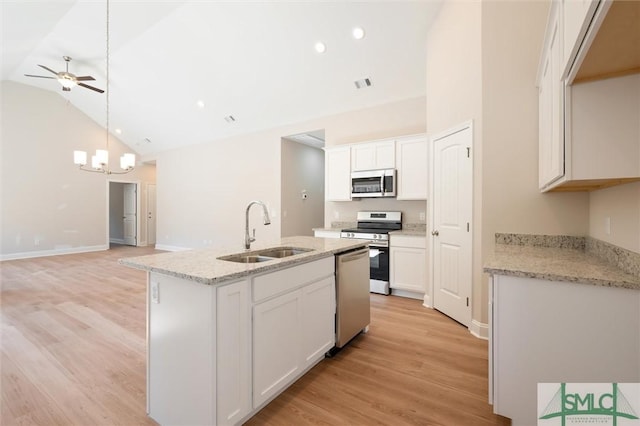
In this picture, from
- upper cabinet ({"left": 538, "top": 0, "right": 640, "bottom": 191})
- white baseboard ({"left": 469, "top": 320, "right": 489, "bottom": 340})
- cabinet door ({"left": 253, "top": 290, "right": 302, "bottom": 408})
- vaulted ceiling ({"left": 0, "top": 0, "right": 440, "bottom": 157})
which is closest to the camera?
upper cabinet ({"left": 538, "top": 0, "right": 640, "bottom": 191})

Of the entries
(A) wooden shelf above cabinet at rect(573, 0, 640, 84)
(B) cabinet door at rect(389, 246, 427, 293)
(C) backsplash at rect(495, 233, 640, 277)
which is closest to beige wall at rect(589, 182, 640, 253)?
(C) backsplash at rect(495, 233, 640, 277)

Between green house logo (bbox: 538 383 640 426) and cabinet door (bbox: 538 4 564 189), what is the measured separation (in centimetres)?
110

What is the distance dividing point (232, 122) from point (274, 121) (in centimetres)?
111

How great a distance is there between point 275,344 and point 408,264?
269 centimetres

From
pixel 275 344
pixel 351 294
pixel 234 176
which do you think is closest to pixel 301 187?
pixel 234 176

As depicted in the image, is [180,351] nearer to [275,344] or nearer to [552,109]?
[275,344]

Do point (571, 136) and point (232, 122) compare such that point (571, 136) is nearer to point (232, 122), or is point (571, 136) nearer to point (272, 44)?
point (272, 44)

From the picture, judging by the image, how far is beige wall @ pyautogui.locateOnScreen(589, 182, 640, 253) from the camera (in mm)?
1525

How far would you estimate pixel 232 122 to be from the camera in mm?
6531

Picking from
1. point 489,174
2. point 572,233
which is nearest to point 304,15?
point 489,174

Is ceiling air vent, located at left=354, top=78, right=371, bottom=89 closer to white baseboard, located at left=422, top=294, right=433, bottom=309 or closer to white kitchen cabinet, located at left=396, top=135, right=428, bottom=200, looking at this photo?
white kitchen cabinet, located at left=396, top=135, right=428, bottom=200

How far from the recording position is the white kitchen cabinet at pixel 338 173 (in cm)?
490

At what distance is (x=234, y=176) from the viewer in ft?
22.9

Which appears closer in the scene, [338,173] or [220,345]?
[220,345]
